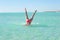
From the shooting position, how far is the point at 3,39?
1791 centimetres

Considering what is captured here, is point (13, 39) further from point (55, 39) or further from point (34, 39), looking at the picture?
point (55, 39)

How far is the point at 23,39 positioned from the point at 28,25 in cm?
1214

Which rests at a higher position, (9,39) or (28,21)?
(9,39)

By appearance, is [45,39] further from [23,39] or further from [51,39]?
[23,39]

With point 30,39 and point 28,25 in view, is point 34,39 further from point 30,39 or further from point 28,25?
point 28,25

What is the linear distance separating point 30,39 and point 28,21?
1075 centimetres

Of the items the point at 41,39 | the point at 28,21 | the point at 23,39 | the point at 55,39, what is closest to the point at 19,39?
the point at 23,39

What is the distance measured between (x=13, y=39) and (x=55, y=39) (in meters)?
3.51

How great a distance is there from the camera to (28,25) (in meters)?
30.0

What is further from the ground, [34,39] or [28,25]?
[34,39]

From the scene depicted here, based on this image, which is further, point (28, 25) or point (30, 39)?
point (28, 25)

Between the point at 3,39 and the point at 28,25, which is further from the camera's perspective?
the point at 28,25

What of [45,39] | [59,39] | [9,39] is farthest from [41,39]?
[9,39]

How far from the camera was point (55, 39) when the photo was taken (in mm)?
17906
